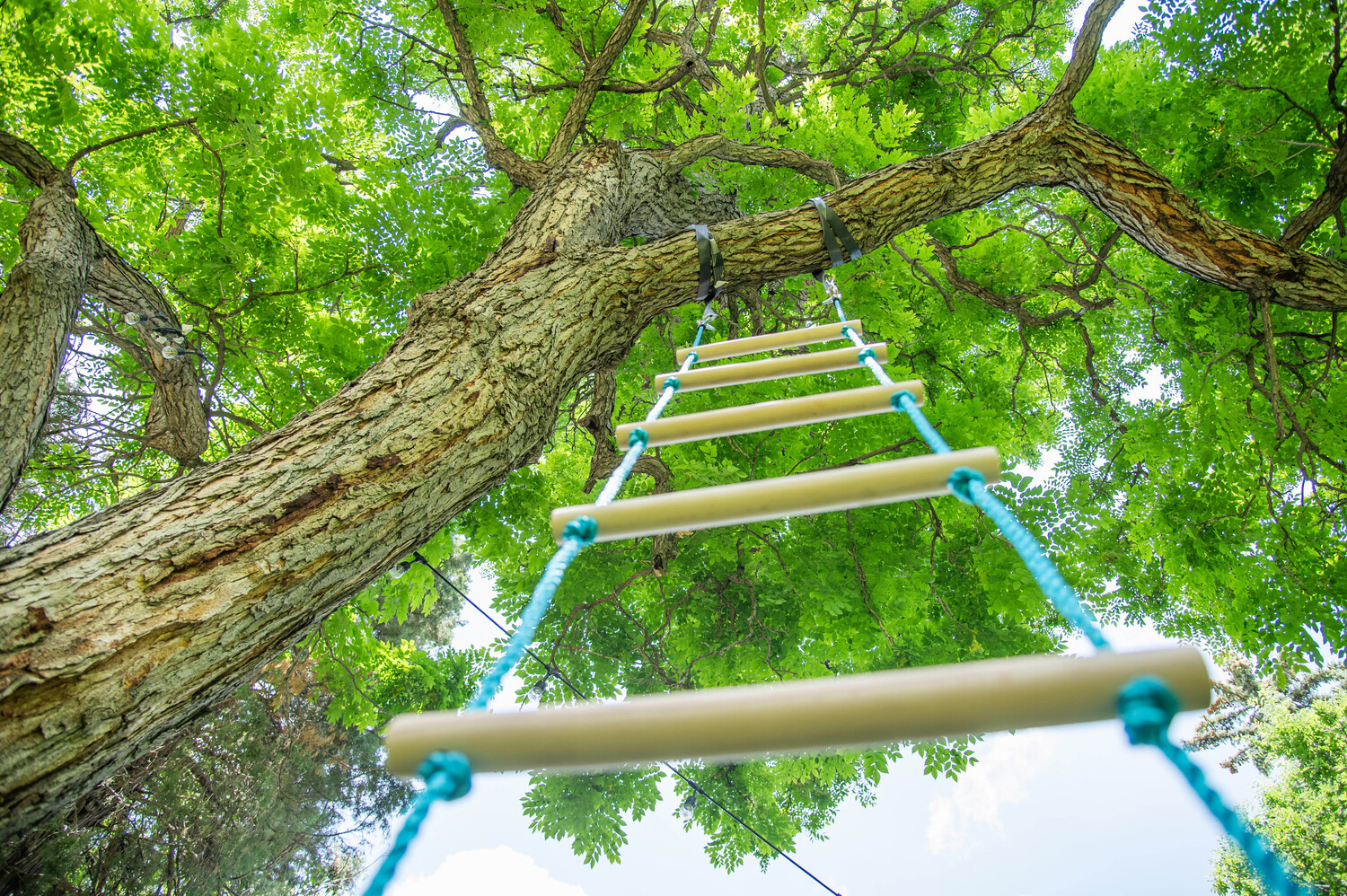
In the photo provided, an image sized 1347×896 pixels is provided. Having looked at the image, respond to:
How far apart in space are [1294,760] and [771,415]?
17.9 metres

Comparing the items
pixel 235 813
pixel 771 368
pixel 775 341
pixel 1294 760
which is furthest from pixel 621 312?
pixel 1294 760

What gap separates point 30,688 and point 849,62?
7.58 m

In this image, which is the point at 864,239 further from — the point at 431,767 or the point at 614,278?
the point at 431,767

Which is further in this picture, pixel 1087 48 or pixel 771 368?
pixel 1087 48

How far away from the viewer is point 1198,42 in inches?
141

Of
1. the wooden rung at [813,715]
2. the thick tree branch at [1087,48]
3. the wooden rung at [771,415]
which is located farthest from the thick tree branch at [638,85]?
the wooden rung at [813,715]

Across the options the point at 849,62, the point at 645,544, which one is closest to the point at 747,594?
the point at 645,544

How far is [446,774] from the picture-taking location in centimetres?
72

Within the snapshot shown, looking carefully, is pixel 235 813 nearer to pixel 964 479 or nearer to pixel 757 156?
pixel 964 479

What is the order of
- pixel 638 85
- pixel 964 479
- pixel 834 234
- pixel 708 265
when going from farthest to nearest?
pixel 638 85, pixel 834 234, pixel 708 265, pixel 964 479

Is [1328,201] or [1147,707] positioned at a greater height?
[1328,201]

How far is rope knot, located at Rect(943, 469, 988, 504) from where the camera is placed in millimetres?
1154

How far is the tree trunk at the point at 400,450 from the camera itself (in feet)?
3.87

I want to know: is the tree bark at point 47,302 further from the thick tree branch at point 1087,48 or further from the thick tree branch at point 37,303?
the thick tree branch at point 1087,48
